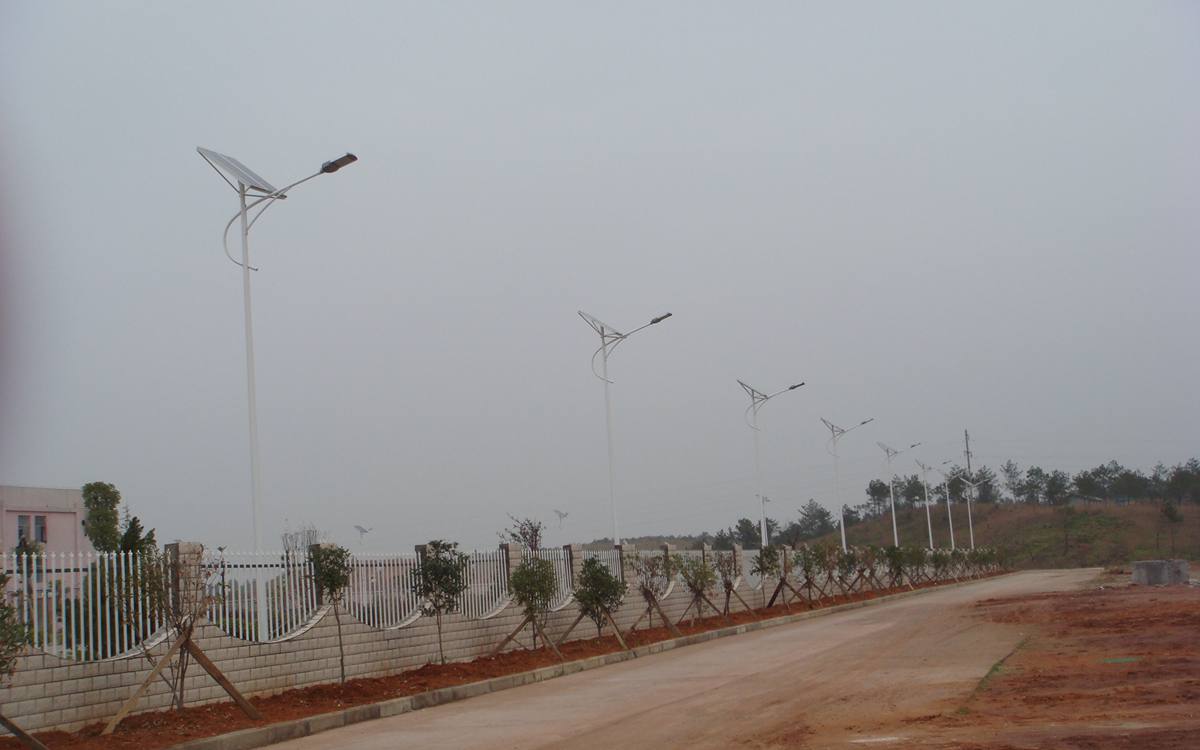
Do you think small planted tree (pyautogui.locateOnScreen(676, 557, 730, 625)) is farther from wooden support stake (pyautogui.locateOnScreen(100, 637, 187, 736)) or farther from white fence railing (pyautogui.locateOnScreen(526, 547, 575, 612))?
wooden support stake (pyautogui.locateOnScreen(100, 637, 187, 736))

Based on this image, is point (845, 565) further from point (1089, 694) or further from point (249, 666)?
point (1089, 694)

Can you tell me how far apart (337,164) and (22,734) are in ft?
32.5

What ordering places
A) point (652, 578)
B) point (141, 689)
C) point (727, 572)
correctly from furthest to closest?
point (727, 572), point (652, 578), point (141, 689)

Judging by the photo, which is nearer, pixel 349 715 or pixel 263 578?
pixel 349 715

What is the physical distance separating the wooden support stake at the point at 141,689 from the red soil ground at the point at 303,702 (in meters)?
0.14

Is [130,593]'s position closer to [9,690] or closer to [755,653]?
[9,690]

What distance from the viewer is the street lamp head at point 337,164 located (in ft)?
58.6

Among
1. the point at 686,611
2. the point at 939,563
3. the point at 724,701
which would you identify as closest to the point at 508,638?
the point at 724,701

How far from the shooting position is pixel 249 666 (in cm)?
1673

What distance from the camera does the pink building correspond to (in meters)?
51.2

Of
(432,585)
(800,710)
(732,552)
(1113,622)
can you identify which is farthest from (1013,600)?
(800,710)

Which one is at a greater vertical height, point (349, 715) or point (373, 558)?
point (373, 558)

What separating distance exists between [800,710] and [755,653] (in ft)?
33.8

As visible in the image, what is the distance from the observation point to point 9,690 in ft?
41.3
